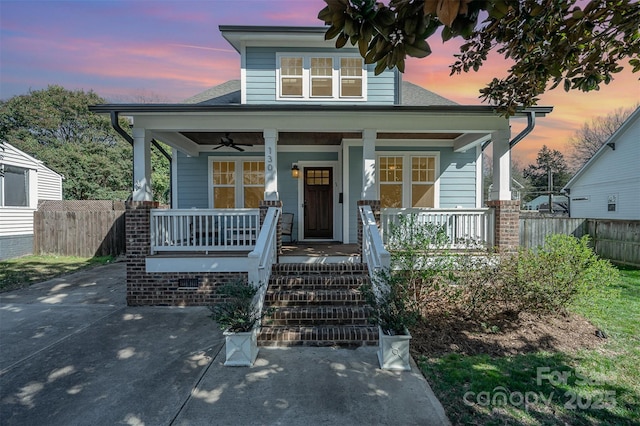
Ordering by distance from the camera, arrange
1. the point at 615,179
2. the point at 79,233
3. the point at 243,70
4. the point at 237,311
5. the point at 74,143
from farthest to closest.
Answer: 1. the point at 74,143
2. the point at 615,179
3. the point at 79,233
4. the point at 243,70
5. the point at 237,311

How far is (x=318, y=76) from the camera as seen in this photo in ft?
26.7

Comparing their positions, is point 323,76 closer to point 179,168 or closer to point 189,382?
point 179,168

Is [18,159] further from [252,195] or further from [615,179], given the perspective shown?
[615,179]

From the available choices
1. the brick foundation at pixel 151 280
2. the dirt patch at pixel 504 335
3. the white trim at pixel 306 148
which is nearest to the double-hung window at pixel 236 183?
the white trim at pixel 306 148

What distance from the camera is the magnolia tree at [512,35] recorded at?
6.29 ft

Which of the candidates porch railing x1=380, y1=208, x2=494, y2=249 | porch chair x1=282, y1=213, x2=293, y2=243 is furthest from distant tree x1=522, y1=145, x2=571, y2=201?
porch chair x1=282, y1=213, x2=293, y2=243

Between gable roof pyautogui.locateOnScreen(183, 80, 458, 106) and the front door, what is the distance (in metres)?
2.86

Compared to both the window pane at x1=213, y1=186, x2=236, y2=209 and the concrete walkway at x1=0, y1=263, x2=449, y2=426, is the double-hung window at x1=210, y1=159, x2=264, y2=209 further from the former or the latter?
the concrete walkway at x1=0, y1=263, x2=449, y2=426

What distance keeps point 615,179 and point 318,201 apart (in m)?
15.1

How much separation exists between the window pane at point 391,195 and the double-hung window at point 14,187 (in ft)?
44.7

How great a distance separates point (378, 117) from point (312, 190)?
3358mm

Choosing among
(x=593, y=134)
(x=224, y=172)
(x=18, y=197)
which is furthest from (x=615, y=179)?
(x=18, y=197)

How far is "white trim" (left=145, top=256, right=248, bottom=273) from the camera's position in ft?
19.8

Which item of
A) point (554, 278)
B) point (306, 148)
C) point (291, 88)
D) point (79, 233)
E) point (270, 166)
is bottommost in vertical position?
point (554, 278)
